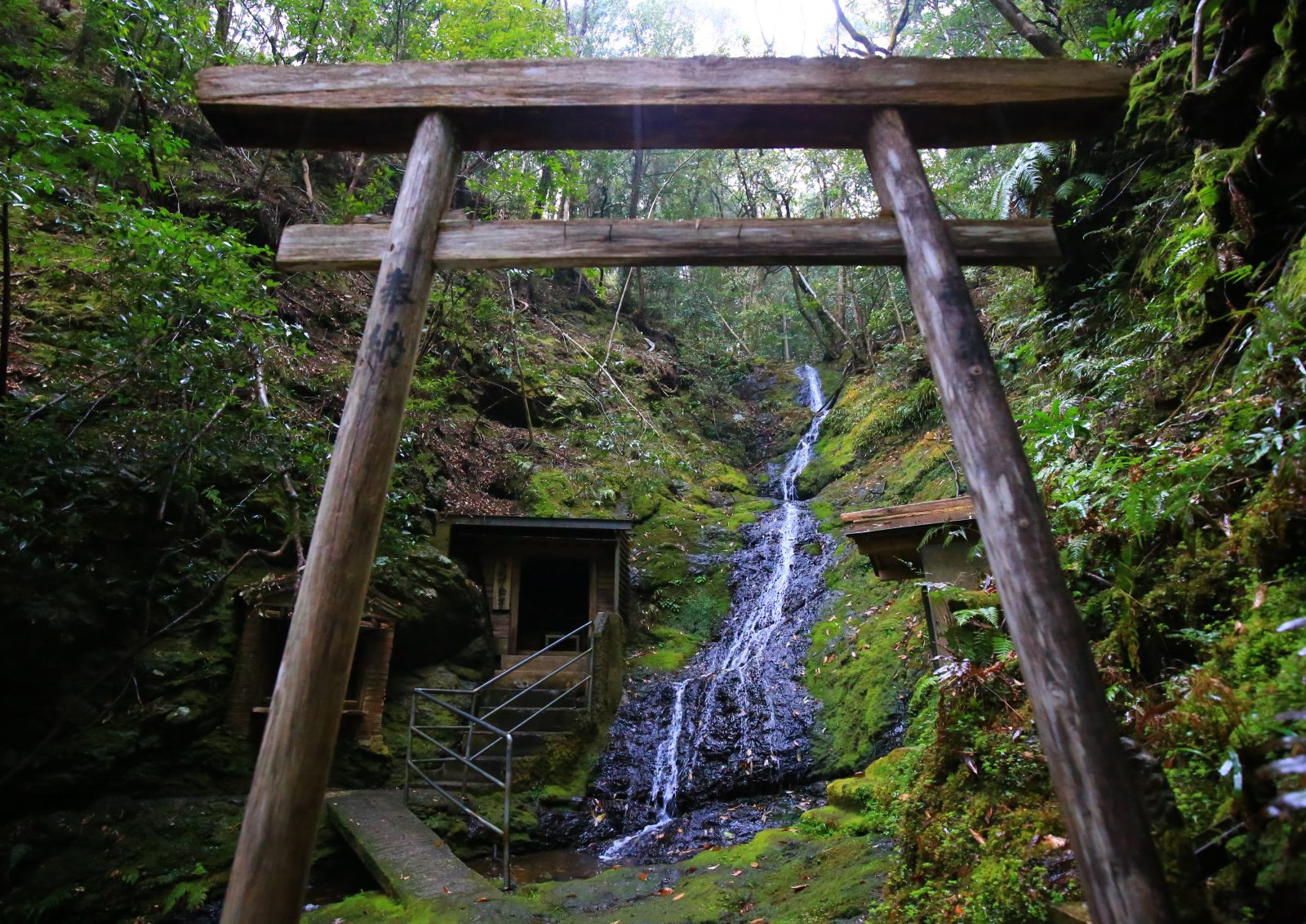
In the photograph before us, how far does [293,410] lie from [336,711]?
710 centimetres

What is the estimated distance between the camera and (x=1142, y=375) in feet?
18.1

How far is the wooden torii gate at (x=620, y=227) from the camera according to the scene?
2.66 m

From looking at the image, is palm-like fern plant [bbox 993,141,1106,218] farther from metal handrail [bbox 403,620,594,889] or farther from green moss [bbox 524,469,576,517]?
green moss [bbox 524,469,576,517]

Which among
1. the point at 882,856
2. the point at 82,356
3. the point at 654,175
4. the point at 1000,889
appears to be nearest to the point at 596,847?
the point at 882,856

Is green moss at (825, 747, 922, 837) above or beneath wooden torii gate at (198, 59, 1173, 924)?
beneath

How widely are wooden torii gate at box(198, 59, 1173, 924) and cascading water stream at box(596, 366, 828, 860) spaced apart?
561 centimetres

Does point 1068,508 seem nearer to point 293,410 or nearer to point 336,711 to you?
point 336,711

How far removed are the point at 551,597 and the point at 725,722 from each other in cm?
590

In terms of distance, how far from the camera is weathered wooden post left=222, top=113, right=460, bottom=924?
2.43 m

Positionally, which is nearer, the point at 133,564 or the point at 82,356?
the point at 82,356

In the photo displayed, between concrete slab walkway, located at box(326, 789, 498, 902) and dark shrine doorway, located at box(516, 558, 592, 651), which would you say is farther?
dark shrine doorway, located at box(516, 558, 592, 651)

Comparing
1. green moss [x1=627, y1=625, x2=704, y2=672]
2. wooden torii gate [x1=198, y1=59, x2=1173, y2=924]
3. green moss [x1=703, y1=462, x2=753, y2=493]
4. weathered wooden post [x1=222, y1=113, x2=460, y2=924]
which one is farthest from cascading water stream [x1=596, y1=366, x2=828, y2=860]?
wooden torii gate [x1=198, y1=59, x2=1173, y2=924]

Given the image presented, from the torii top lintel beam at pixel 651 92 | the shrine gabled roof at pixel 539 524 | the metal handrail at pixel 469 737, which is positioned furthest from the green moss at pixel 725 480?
the torii top lintel beam at pixel 651 92

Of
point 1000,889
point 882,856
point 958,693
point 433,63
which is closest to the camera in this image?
point 1000,889
